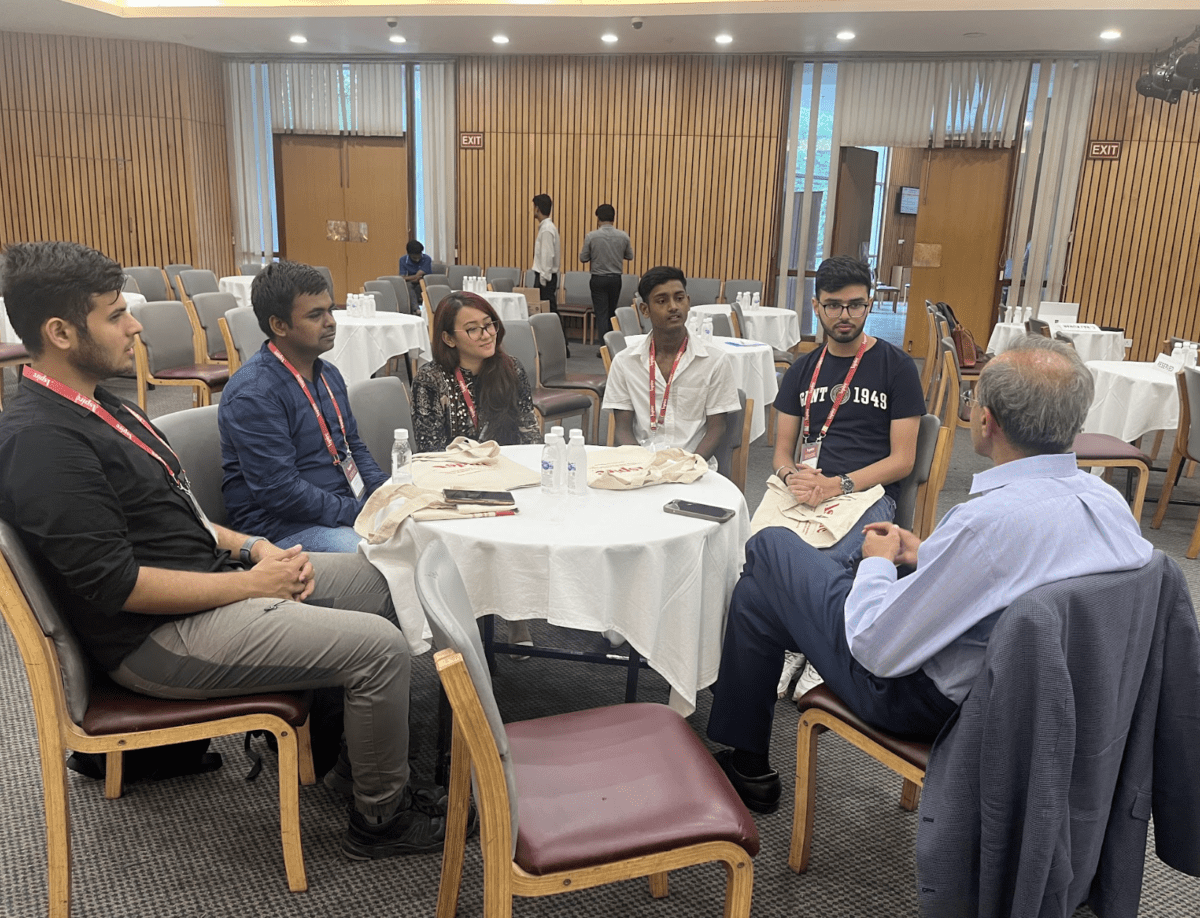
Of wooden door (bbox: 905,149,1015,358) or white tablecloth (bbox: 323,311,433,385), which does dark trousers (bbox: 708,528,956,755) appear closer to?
white tablecloth (bbox: 323,311,433,385)

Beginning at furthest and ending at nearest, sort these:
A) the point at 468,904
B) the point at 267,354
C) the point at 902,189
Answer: the point at 902,189, the point at 267,354, the point at 468,904

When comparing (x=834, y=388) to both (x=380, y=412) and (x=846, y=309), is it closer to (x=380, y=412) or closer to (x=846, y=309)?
(x=846, y=309)

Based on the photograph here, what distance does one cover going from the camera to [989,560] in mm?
1632

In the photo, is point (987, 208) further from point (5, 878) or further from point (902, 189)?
point (5, 878)

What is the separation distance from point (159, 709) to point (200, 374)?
14.5 feet

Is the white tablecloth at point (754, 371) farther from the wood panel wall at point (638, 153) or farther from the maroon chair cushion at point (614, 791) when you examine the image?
the wood panel wall at point (638, 153)

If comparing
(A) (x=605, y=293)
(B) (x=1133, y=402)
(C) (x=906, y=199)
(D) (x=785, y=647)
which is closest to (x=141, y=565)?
(D) (x=785, y=647)

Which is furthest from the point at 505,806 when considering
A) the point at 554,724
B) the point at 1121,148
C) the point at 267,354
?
the point at 1121,148

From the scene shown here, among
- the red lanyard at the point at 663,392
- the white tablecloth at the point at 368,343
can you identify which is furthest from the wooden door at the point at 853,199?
the red lanyard at the point at 663,392

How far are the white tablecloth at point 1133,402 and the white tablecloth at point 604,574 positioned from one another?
3.90 m

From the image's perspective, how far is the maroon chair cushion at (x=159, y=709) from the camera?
1.95 m

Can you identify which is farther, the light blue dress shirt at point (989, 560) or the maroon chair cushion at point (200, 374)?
the maroon chair cushion at point (200, 374)

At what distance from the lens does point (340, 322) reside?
22.4 ft

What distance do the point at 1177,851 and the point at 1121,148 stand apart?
1131 cm
